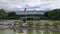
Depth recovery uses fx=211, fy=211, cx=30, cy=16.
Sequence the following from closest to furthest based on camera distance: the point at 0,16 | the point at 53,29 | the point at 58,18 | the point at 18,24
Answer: the point at 53,29, the point at 18,24, the point at 58,18, the point at 0,16

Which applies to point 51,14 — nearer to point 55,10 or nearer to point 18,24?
point 55,10

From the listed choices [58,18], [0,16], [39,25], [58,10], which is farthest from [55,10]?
[39,25]

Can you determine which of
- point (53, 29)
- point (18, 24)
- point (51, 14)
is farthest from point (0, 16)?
point (53, 29)

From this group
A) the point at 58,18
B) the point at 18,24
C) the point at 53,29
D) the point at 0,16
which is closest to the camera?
the point at 53,29

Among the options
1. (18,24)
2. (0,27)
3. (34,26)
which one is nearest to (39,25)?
(34,26)

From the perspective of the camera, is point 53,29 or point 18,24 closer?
point 53,29

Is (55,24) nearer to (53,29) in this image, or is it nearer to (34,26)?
(53,29)

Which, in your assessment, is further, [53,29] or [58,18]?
[58,18]

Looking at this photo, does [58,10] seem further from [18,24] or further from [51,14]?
[18,24]
